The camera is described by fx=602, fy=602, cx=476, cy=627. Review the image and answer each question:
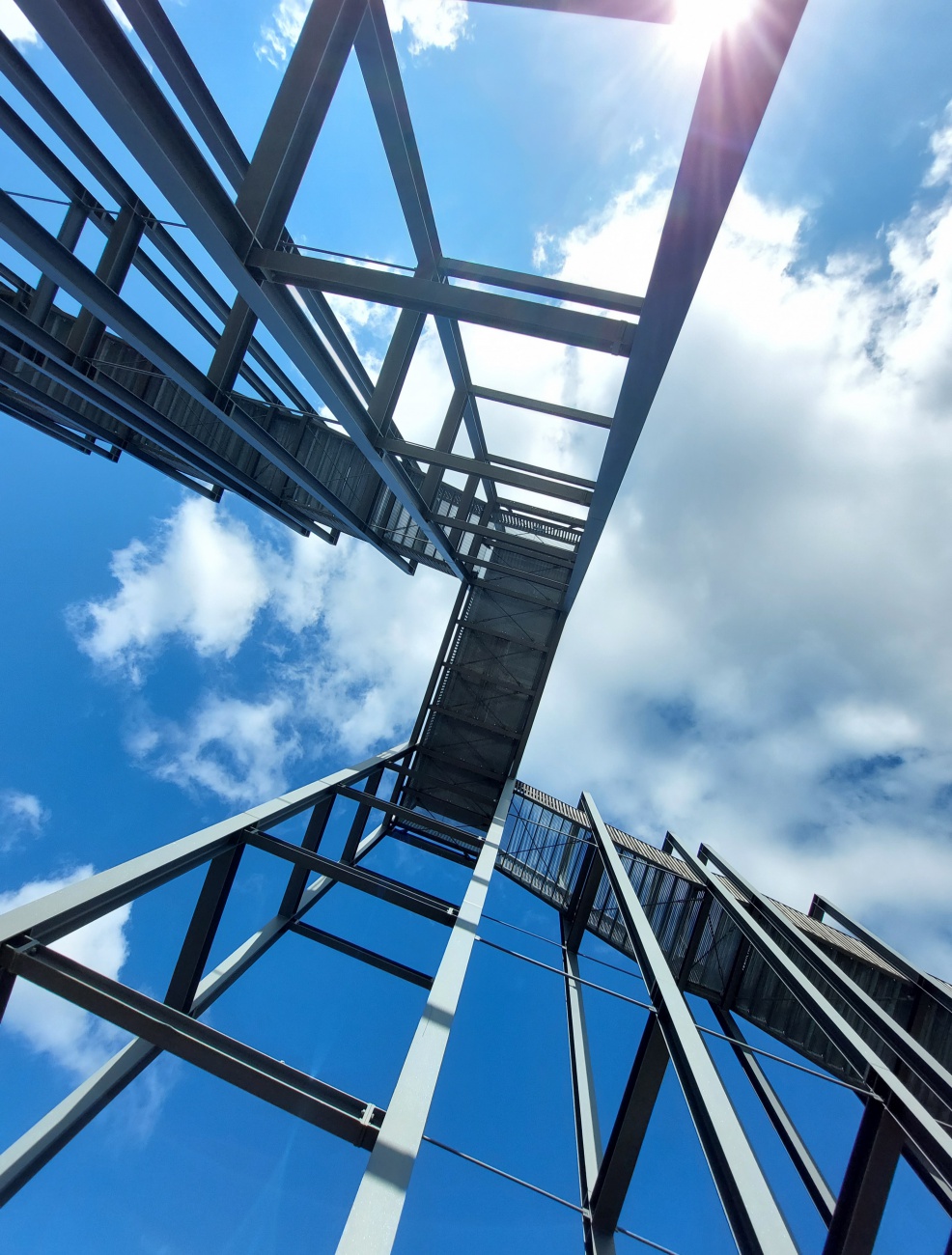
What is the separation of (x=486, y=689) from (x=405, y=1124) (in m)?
13.8

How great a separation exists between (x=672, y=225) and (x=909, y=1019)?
11.8 m

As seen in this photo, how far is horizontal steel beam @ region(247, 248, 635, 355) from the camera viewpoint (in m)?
5.30

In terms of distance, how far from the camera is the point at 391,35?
18.2 feet

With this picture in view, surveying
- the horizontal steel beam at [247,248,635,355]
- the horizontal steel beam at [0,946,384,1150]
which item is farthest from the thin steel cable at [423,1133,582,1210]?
the horizontal steel beam at [247,248,635,355]

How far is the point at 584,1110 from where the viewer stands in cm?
727

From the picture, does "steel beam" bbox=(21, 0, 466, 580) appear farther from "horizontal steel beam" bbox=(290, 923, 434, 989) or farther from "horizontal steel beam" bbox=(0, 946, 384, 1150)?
"horizontal steel beam" bbox=(290, 923, 434, 989)

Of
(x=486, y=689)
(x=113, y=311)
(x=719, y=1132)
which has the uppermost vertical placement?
(x=113, y=311)

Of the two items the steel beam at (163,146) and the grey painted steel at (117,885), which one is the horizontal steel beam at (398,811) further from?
the steel beam at (163,146)

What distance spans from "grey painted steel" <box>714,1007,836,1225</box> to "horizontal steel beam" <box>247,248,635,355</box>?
648 centimetres

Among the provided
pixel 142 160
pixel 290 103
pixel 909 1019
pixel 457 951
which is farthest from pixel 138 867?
pixel 909 1019

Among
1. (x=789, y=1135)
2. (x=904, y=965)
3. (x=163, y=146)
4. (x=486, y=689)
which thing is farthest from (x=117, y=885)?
(x=486, y=689)

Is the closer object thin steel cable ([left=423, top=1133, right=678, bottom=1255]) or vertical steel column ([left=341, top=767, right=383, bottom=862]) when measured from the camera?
thin steel cable ([left=423, top=1133, right=678, bottom=1255])

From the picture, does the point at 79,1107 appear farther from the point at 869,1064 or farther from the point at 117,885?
the point at 869,1064

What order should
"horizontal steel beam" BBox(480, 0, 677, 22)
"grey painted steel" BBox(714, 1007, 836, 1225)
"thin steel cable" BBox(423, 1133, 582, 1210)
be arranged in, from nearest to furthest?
"horizontal steel beam" BBox(480, 0, 677, 22)
"thin steel cable" BBox(423, 1133, 582, 1210)
"grey painted steel" BBox(714, 1007, 836, 1225)
